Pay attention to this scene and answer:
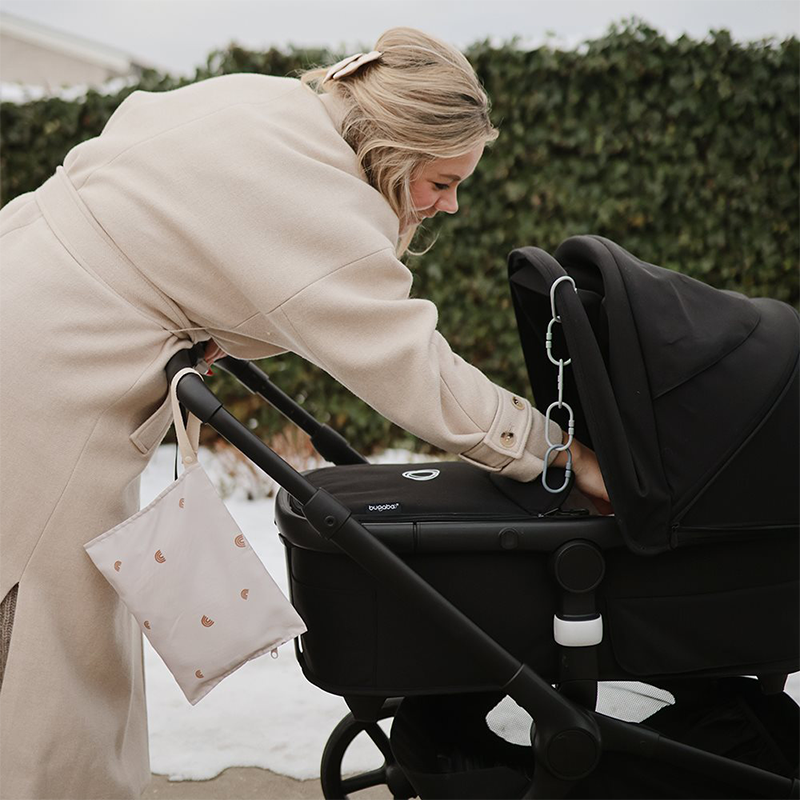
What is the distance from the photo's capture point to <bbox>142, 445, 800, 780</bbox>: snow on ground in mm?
2350

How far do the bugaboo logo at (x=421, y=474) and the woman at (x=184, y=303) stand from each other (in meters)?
0.25

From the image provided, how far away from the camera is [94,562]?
1.60 m

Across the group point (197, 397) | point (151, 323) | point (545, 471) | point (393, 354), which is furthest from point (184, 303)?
point (545, 471)

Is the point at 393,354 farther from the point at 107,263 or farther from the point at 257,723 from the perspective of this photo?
the point at 257,723

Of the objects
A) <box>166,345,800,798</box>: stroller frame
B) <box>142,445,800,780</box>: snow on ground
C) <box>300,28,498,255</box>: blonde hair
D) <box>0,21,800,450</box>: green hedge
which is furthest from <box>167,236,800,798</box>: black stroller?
<box>0,21,800,450</box>: green hedge

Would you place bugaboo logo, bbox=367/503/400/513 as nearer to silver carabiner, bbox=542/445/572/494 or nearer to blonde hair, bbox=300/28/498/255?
silver carabiner, bbox=542/445/572/494

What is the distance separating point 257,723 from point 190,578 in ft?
3.96

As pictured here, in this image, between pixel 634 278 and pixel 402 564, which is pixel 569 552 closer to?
pixel 402 564

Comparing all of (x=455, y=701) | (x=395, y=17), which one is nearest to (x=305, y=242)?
(x=455, y=701)

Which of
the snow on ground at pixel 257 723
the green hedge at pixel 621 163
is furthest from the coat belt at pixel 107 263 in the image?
the green hedge at pixel 621 163

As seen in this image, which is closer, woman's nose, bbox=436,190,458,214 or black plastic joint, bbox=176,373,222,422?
black plastic joint, bbox=176,373,222,422

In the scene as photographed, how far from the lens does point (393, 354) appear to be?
1515 millimetres

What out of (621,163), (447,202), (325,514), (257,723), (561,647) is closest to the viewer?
(325,514)

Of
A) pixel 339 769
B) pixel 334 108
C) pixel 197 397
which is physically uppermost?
pixel 334 108
